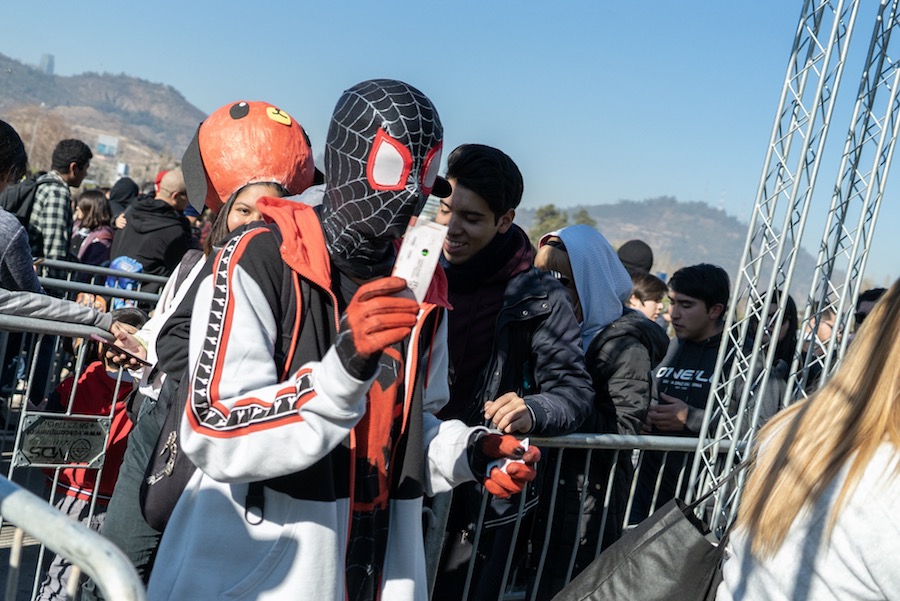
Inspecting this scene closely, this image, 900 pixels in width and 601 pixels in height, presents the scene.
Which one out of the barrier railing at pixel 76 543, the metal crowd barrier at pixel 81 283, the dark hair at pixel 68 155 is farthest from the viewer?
the dark hair at pixel 68 155

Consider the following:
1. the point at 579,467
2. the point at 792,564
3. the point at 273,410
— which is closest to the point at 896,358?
the point at 792,564

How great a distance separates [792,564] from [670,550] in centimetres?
44

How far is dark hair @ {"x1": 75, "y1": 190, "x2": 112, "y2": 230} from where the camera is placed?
368 inches

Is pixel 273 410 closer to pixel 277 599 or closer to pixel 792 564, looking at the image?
pixel 277 599

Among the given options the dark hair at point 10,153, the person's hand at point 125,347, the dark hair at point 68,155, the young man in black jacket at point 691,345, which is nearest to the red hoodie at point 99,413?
the person's hand at point 125,347

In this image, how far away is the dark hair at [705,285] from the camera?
5152 mm

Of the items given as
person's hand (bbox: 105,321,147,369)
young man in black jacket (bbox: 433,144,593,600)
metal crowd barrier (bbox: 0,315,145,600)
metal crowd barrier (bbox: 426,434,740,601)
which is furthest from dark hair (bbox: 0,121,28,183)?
metal crowd barrier (bbox: 426,434,740,601)

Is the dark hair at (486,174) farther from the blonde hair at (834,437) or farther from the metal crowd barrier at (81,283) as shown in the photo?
the metal crowd barrier at (81,283)

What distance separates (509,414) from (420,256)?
1.14m

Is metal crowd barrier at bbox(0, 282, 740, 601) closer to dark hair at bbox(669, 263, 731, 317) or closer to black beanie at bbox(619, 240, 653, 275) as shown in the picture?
dark hair at bbox(669, 263, 731, 317)

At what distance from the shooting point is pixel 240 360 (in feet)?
5.81

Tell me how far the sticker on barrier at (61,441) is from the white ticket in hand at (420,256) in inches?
80.8

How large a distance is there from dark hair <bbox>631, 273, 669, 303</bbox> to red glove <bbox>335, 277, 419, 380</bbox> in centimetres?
523

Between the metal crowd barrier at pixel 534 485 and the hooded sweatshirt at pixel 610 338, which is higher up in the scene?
the hooded sweatshirt at pixel 610 338
